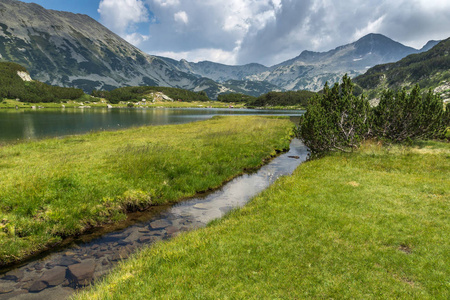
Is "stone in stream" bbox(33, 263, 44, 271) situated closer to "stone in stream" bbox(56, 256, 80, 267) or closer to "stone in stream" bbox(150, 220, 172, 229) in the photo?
"stone in stream" bbox(56, 256, 80, 267)

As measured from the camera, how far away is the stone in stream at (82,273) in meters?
9.59

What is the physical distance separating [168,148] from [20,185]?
15.3m

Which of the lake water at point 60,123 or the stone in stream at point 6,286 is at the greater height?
the lake water at point 60,123

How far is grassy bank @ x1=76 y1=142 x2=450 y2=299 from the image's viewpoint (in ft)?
24.1

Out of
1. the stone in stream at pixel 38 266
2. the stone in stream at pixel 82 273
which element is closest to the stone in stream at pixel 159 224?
the stone in stream at pixel 82 273

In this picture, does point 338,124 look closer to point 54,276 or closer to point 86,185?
point 86,185

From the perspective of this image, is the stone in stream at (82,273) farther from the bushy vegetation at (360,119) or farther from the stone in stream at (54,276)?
the bushy vegetation at (360,119)

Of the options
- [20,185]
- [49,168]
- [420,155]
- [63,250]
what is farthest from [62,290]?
[420,155]

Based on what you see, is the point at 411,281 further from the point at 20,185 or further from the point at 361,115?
the point at 361,115

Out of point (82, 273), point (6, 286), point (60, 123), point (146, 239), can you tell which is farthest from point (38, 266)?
point (60, 123)

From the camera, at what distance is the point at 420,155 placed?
907 inches


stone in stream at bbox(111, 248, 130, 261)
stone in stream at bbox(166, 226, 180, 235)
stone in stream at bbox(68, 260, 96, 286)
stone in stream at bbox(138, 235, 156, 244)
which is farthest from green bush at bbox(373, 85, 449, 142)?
stone in stream at bbox(68, 260, 96, 286)

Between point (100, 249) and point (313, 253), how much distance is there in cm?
1102

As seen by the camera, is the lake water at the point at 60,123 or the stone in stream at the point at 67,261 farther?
the lake water at the point at 60,123
